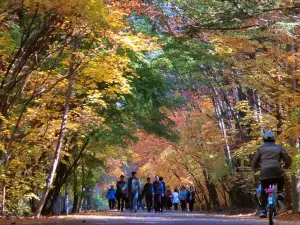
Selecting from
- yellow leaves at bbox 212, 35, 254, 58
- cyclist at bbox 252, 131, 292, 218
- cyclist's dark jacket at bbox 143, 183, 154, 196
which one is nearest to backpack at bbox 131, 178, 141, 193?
cyclist's dark jacket at bbox 143, 183, 154, 196

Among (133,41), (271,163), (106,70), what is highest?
(133,41)

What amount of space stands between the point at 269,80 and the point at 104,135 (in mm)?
7023

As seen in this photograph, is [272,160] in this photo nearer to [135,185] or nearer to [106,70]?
[106,70]

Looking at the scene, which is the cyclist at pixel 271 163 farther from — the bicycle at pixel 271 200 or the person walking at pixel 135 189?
the person walking at pixel 135 189

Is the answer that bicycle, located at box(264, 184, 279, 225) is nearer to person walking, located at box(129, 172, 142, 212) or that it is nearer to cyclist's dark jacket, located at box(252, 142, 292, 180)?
cyclist's dark jacket, located at box(252, 142, 292, 180)

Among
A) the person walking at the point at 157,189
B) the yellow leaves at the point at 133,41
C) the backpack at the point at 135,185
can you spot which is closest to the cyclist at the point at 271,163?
the yellow leaves at the point at 133,41

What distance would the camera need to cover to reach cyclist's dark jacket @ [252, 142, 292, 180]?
29.0 feet

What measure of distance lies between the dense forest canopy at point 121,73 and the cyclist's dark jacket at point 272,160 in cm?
419

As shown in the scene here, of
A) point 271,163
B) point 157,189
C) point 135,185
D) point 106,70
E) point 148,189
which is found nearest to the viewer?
point 271,163

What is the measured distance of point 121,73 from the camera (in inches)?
614

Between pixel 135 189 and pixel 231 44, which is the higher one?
pixel 231 44

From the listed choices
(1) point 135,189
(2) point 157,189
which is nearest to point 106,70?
(1) point 135,189

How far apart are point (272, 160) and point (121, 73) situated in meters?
7.59

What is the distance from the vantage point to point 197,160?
109 feet
